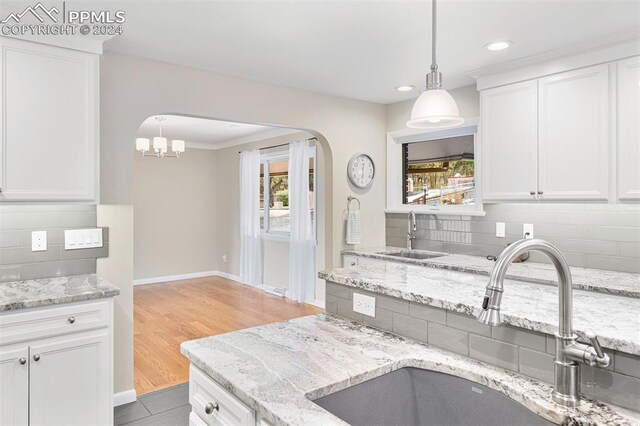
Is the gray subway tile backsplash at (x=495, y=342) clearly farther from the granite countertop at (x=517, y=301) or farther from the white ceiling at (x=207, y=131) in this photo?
the white ceiling at (x=207, y=131)

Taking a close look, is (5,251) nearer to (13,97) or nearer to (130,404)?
(13,97)

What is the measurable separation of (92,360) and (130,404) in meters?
0.79

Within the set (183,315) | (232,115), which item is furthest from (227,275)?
(232,115)

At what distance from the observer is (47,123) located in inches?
97.4

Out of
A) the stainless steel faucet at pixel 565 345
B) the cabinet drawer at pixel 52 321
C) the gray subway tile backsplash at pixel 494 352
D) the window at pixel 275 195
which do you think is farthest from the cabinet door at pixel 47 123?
the window at pixel 275 195

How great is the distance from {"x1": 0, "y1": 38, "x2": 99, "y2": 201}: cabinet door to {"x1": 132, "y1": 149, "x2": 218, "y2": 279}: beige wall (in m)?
4.61

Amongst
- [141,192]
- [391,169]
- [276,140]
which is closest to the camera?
[391,169]

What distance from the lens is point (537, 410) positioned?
1.03m

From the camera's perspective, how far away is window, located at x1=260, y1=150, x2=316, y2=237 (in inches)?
253

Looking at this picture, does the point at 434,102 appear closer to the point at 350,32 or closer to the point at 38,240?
the point at 350,32

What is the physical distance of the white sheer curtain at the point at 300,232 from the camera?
5648 millimetres

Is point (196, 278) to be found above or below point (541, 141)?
below

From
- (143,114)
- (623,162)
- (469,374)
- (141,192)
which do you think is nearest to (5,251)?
(143,114)

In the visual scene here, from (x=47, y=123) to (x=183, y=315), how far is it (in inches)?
130
